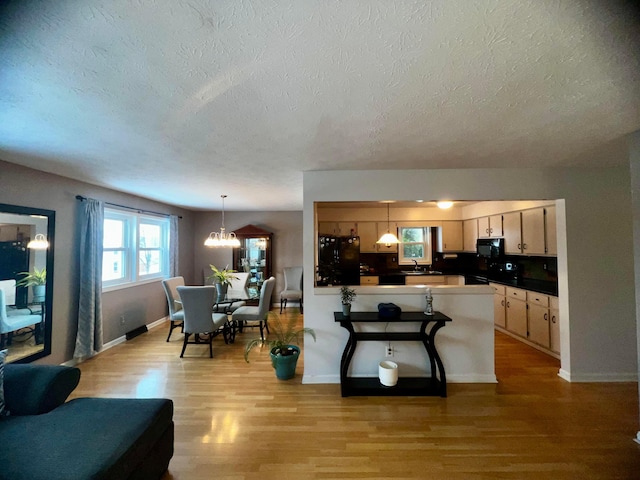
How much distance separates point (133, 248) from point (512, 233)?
6.45m

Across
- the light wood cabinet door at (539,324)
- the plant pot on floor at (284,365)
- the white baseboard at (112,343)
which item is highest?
the light wood cabinet door at (539,324)

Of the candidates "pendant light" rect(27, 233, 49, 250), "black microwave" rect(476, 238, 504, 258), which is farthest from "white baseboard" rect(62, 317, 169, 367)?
"black microwave" rect(476, 238, 504, 258)

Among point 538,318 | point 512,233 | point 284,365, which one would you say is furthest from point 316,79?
point 512,233

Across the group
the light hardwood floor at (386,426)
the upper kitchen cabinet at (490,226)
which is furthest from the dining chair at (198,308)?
the upper kitchen cabinet at (490,226)

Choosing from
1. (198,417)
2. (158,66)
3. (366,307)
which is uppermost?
(158,66)

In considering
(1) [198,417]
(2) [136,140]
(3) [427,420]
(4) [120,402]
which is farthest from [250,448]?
(2) [136,140]

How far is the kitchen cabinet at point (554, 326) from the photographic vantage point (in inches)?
132

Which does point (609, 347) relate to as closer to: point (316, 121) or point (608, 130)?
point (608, 130)

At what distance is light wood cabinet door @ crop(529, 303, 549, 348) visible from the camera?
3523mm

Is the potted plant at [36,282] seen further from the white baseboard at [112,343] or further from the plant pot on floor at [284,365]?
the plant pot on floor at [284,365]

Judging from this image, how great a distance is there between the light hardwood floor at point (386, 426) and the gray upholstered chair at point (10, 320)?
2.67 feet

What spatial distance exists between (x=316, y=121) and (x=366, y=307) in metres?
2.02

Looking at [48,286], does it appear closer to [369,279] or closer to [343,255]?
[343,255]

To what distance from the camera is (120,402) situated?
69.9 inches
